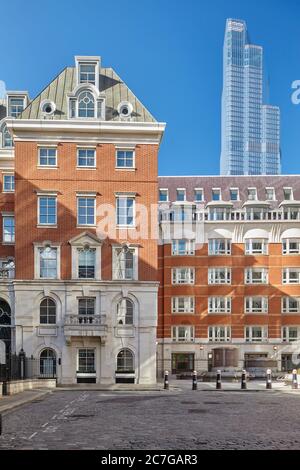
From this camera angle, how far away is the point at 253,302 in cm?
6812

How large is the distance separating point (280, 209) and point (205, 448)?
57146mm

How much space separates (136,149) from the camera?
4784 centimetres

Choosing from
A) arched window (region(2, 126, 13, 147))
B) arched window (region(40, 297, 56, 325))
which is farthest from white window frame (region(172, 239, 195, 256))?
arched window (region(40, 297, 56, 325))

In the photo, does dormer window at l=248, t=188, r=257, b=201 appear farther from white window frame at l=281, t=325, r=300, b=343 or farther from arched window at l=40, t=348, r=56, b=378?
arched window at l=40, t=348, r=56, b=378

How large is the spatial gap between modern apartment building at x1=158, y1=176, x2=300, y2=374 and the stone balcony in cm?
2268

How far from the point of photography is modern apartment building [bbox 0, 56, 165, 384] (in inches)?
1821

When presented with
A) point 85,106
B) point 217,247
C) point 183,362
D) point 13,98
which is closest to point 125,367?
point 85,106

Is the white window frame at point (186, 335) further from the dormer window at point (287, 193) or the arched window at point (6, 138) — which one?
the arched window at point (6, 138)

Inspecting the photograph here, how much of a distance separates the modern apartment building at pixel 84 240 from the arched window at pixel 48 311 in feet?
0.20

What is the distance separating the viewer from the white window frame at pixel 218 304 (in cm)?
6806

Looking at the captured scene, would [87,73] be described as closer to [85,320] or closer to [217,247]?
[85,320]

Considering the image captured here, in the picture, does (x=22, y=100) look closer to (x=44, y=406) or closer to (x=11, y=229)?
(x=11, y=229)

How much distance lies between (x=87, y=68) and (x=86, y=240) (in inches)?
445

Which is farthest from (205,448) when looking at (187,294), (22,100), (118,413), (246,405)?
(187,294)
